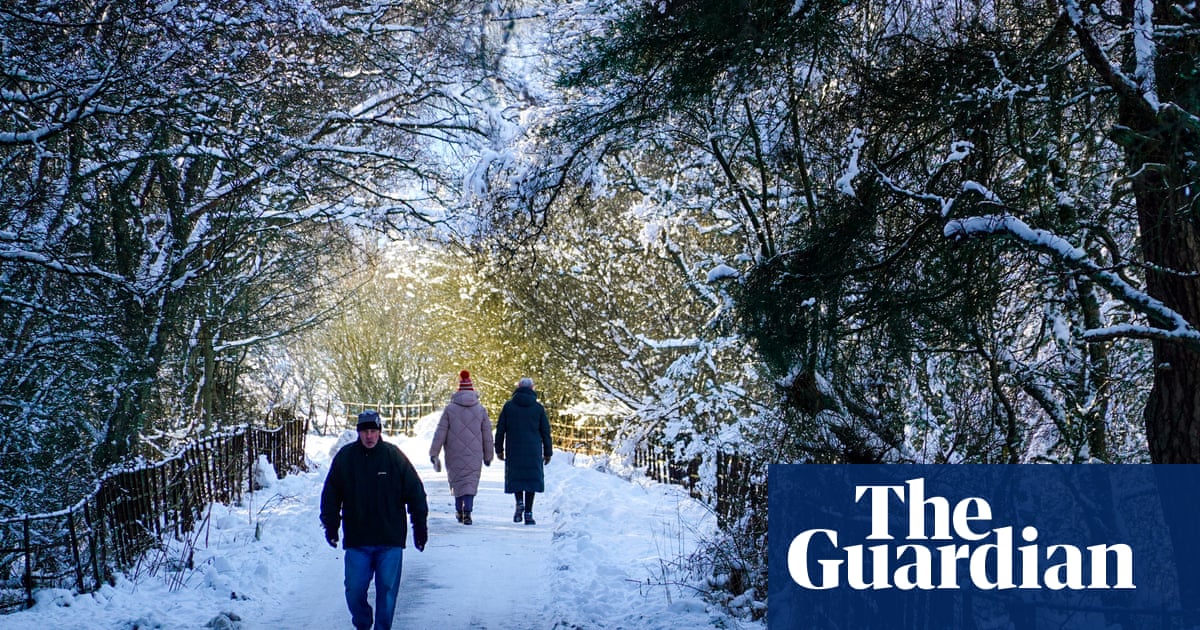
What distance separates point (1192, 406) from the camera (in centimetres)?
611

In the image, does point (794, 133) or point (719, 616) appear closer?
point (794, 133)

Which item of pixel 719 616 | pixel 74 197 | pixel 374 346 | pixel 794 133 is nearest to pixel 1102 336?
pixel 794 133

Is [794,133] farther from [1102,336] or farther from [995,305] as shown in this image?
[1102,336]

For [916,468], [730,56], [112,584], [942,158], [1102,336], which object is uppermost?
[730,56]

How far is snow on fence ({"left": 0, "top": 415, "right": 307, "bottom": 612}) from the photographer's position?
860 centimetres

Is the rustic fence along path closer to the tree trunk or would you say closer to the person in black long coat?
the person in black long coat

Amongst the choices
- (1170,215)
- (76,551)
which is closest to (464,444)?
(76,551)

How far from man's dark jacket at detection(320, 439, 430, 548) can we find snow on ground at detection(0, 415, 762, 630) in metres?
1.04

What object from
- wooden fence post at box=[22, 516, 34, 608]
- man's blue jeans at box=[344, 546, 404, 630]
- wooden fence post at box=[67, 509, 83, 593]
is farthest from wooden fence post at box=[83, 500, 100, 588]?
man's blue jeans at box=[344, 546, 404, 630]

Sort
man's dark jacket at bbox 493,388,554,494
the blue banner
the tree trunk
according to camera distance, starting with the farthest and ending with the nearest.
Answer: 1. man's dark jacket at bbox 493,388,554,494
2. the blue banner
3. the tree trunk

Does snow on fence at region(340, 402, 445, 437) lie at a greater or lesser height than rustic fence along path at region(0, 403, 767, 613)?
greater

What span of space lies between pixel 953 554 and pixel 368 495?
3.88 meters

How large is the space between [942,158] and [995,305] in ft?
3.28

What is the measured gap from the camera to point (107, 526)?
9828 millimetres
